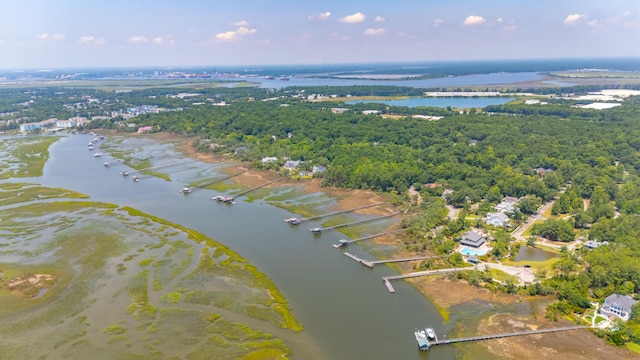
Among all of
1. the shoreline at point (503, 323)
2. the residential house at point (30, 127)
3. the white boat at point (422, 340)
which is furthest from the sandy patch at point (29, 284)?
the residential house at point (30, 127)

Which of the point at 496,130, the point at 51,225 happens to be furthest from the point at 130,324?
the point at 496,130

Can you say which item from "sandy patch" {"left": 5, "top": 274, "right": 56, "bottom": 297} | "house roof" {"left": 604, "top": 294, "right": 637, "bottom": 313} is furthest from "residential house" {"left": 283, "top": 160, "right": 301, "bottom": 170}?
"house roof" {"left": 604, "top": 294, "right": 637, "bottom": 313}

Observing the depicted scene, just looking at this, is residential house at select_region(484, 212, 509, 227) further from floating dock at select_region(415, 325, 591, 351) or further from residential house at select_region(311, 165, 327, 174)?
residential house at select_region(311, 165, 327, 174)

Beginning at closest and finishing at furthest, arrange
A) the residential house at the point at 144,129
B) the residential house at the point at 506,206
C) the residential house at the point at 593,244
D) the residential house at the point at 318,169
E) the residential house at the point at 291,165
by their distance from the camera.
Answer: the residential house at the point at 593,244
the residential house at the point at 506,206
the residential house at the point at 318,169
the residential house at the point at 291,165
the residential house at the point at 144,129

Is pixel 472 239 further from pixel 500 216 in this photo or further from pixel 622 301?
pixel 622 301

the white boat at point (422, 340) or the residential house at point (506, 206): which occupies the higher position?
the residential house at point (506, 206)

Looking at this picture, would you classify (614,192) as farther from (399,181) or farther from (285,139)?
(285,139)

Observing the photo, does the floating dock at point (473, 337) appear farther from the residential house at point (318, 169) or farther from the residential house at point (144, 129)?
the residential house at point (144, 129)

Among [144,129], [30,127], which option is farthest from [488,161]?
[30,127]
